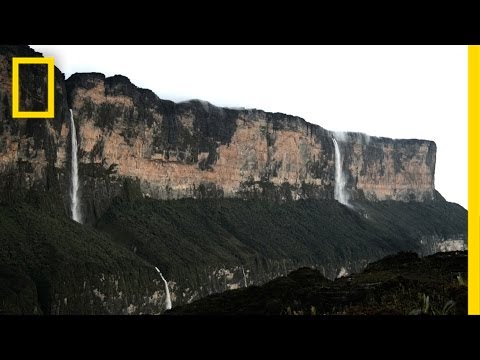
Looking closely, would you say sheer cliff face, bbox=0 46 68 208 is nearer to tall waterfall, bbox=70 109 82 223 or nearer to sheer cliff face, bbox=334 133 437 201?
tall waterfall, bbox=70 109 82 223

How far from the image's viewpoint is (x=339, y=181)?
135 m

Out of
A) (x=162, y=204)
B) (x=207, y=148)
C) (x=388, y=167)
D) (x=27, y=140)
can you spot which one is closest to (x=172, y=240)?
(x=162, y=204)

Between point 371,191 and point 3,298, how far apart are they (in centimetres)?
11150

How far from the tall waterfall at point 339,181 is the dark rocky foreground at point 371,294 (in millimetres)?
105413

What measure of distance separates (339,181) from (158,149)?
5606 centimetres

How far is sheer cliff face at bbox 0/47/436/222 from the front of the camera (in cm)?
6838

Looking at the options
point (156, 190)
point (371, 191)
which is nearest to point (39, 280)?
point (156, 190)

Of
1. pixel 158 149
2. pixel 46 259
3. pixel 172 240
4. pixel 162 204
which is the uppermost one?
pixel 158 149

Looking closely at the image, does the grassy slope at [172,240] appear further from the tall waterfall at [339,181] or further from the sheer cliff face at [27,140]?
the tall waterfall at [339,181]

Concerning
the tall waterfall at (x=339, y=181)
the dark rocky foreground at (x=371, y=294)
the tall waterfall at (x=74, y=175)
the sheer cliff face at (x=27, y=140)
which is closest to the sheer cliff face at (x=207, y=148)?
the tall waterfall at (x=74, y=175)

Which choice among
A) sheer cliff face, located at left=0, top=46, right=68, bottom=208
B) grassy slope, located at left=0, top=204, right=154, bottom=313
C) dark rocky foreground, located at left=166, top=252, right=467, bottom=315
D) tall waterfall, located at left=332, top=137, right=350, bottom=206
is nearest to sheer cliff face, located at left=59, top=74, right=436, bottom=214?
tall waterfall, located at left=332, top=137, right=350, bottom=206

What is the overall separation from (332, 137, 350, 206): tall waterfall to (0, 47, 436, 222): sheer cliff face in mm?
2272

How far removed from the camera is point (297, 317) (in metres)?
7.45

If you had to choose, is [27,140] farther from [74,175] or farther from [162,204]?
[162,204]
